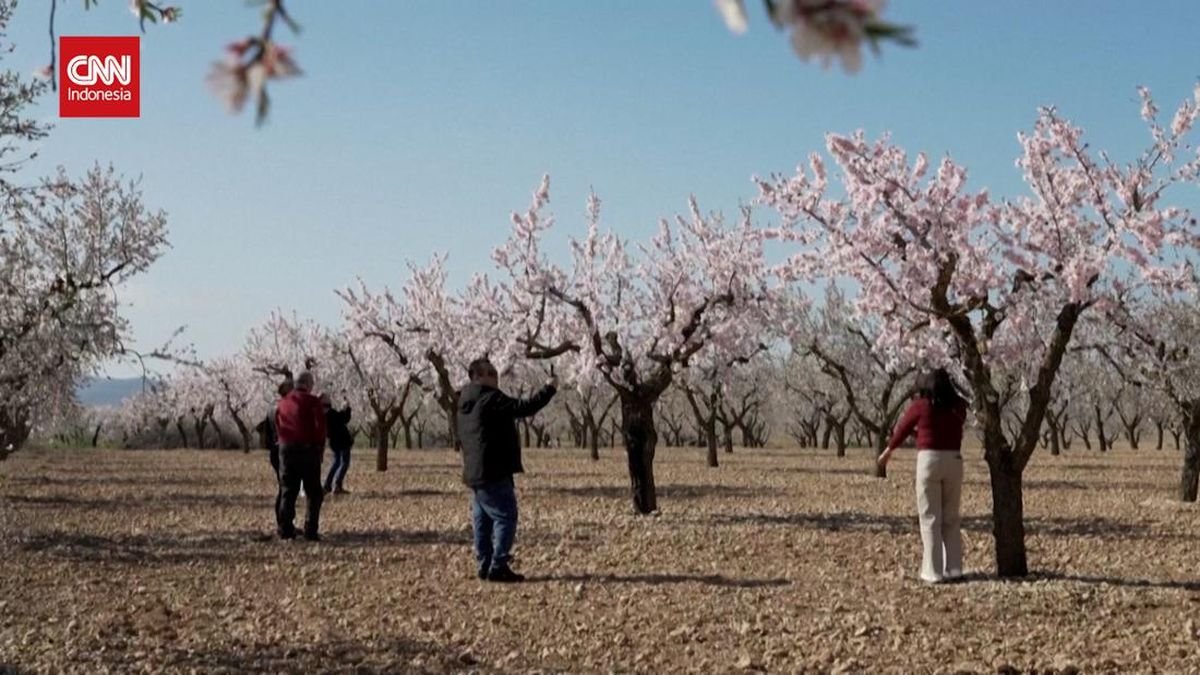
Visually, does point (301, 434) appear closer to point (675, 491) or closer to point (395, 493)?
point (395, 493)

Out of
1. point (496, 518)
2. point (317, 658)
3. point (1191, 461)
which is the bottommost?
point (317, 658)

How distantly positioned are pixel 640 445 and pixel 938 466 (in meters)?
7.07

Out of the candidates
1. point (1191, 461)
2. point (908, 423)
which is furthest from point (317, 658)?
point (1191, 461)

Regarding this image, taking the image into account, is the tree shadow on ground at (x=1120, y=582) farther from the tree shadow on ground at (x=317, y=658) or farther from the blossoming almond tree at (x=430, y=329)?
the blossoming almond tree at (x=430, y=329)

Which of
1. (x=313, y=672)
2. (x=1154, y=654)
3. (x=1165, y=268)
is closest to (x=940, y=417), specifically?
(x=1154, y=654)

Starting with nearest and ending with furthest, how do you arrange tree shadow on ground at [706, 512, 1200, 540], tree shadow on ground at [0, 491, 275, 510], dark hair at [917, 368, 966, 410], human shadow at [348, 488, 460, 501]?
dark hair at [917, 368, 966, 410] < tree shadow on ground at [706, 512, 1200, 540] < tree shadow on ground at [0, 491, 275, 510] < human shadow at [348, 488, 460, 501]

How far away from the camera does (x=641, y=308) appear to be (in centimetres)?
1956

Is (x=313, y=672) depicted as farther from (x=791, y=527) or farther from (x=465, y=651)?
(x=791, y=527)

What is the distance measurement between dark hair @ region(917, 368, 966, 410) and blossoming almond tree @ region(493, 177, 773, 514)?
653cm

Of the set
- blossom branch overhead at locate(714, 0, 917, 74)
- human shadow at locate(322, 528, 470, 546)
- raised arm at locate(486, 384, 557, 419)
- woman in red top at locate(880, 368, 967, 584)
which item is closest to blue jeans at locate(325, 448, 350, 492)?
human shadow at locate(322, 528, 470, 546)

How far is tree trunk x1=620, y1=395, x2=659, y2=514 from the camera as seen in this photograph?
53.8 ft

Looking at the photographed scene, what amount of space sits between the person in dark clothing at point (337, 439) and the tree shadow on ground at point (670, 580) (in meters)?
7.01

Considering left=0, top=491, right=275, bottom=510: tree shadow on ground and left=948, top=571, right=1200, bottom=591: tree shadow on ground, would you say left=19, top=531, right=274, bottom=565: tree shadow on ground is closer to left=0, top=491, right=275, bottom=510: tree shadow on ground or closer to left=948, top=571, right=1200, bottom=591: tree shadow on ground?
left=0, top=491, right=275, bottom=510: tree shadow on ground

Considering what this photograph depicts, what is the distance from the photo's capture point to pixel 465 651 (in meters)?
7.78
